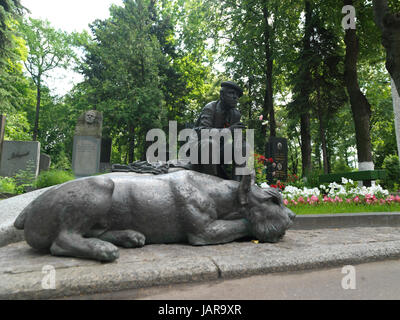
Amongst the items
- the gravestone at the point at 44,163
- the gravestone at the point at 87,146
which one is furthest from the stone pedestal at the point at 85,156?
the gravestone at the point at 44,163

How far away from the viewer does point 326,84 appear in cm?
1515

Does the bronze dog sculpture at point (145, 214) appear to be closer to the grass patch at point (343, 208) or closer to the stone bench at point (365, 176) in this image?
the grass patch at point (343, 208)

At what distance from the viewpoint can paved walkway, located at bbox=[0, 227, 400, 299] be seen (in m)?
1.70

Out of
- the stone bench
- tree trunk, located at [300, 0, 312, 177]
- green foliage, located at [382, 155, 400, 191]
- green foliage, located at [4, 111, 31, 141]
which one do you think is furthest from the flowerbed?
green foliage, located at [4, 111, 31, 141]

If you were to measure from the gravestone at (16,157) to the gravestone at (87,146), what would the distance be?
80.7 inches

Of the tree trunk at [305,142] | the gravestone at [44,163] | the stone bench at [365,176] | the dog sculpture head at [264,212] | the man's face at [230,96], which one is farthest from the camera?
the tree trunk at [305,142]

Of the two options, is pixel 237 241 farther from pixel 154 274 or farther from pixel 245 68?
pixel 245 68

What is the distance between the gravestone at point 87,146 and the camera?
555 inches

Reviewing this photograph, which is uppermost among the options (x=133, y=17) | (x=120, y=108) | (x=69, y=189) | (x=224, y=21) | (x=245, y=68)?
(x=133, y=17)

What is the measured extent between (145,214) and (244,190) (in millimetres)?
1100

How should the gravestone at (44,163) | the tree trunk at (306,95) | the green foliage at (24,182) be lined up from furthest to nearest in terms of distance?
1. the gravestone at (44,163)
2. the tree trunk at (306,95)
3. the green foliage at (24,182)

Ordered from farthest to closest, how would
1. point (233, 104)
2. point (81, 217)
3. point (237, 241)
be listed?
point (233, 104)
point (237, 241)
point (81, 217)

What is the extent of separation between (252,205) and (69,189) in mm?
1825

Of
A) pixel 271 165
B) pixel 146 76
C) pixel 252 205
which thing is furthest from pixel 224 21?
pixel 252 205
